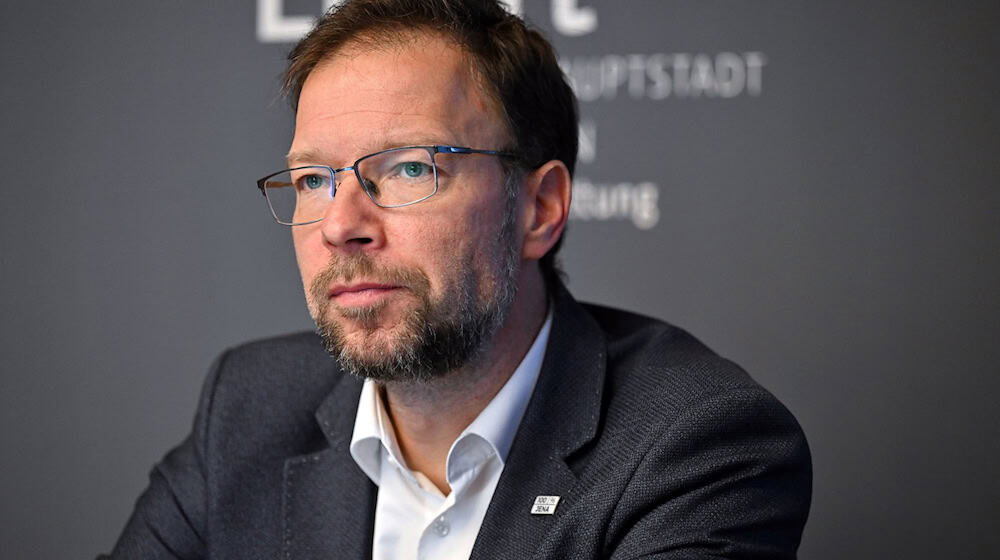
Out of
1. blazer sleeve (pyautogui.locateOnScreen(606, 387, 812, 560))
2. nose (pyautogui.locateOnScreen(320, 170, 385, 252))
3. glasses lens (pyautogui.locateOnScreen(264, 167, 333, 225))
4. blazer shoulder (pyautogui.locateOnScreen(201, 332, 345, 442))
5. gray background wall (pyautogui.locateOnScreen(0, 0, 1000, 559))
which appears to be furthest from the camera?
gray background wall (pyautogui.locateOnScreen(0, 0, 1000, 559))

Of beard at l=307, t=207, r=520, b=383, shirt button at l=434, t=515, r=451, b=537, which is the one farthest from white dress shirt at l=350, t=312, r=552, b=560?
beard at l=307, t=207, r=520, b=383

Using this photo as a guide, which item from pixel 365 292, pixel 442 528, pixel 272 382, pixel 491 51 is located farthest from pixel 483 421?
pixel 491 51

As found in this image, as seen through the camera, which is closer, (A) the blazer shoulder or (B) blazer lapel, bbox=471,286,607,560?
(B) blazer lapel, bbox=471,286,607,560

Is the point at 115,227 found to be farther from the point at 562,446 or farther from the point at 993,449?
the point at 993,449

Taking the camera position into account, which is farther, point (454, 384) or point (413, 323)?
point (454, 384)

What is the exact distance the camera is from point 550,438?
1.67 meters

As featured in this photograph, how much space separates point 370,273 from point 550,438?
16.4 inches

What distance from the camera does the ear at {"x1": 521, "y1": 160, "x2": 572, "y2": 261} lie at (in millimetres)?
1831

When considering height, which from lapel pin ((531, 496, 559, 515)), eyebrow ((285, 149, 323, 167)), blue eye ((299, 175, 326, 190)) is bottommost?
lapel pin ((531, 496, 559, 515))

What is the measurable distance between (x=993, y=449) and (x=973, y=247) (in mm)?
507

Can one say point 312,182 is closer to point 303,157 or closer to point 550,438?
point 303,157

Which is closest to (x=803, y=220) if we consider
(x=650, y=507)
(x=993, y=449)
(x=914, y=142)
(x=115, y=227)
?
(x=914, y=142)

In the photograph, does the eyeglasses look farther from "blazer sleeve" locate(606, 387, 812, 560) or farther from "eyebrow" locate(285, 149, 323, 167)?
"blazer sleeve" locate(606, 387, 812, 560)

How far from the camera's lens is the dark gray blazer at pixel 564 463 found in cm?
151
